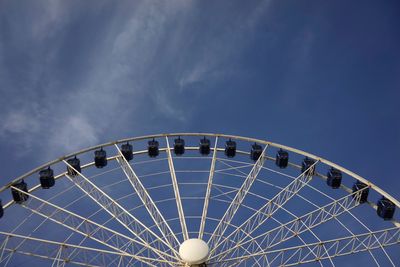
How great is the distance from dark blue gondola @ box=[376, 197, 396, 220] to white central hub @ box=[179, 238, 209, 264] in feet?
40.1

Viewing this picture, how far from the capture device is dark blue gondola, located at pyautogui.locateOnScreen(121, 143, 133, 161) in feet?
145

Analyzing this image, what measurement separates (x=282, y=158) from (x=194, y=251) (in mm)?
11986

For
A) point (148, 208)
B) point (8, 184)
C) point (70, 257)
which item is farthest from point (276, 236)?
point (8, 184)

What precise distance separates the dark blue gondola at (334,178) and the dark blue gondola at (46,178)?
20.6 metres

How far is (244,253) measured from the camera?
36750mm

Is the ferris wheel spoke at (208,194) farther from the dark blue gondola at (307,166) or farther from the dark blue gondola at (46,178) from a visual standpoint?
the dark blue gondola at (46,178)

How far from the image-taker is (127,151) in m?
44.1

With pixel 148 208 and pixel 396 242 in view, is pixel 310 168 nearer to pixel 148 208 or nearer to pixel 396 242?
pixel 396 242

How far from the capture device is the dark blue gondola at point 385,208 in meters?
37.6

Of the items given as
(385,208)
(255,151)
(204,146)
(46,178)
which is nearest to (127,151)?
(204,146)

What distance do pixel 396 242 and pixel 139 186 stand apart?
693 inches

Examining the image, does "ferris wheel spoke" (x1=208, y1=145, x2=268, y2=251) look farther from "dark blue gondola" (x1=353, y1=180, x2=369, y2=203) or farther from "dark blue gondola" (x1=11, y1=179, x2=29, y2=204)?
"dark blue gondola" (x1=11, y1=179, x2=29, y2=204)

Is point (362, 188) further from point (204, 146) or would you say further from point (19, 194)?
point (19, 194)

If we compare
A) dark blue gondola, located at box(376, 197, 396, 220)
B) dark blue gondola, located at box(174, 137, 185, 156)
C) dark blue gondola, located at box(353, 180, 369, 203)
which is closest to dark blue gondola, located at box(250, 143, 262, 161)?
dark blue gondola, located at box(174, 137, 185, 156)
